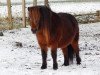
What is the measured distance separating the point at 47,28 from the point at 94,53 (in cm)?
389

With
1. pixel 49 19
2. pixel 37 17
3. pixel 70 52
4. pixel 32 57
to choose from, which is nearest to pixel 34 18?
pixel 37 17

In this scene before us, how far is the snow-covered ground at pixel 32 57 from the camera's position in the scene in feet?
29.0

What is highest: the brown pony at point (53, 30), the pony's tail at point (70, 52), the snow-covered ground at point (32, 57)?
the brown pony at point (53, 30)

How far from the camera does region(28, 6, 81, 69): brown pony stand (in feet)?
27.3

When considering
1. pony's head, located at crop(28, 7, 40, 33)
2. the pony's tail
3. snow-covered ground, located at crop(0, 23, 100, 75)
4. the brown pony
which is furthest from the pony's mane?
the pony's tail

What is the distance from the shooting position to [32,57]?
11.4 m

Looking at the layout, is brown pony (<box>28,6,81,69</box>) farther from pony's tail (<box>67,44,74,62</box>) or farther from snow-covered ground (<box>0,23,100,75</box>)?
snow-covered ground (<box>0,23,100,75</box>)

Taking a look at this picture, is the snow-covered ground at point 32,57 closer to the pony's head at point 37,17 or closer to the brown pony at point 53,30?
the brown pony at point 53,30

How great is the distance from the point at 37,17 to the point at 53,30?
26.6 inches

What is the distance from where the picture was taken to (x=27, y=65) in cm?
984

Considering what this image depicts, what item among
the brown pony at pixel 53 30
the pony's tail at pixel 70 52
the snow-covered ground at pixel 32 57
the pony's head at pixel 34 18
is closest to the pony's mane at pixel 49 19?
the brown pony at pixel 53 30

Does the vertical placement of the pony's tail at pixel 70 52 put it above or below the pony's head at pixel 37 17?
below

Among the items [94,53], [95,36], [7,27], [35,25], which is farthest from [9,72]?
[7,27]

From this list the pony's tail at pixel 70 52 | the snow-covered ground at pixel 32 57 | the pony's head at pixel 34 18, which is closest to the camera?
the pony's head at pixel 34 18
